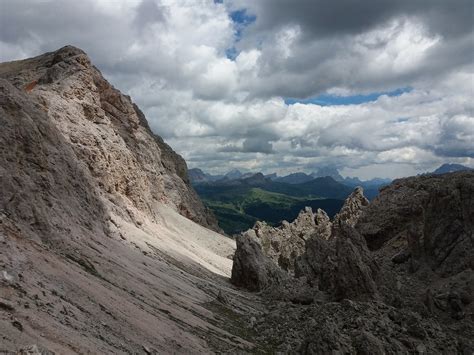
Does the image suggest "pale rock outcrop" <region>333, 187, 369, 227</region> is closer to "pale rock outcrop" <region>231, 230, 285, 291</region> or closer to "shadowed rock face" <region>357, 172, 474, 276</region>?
"shadowed rock face" <region>357, 172, 474, 276</region>

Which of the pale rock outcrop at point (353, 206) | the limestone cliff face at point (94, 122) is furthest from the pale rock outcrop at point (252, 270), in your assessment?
the pale rock outcrop at point (353, 206)

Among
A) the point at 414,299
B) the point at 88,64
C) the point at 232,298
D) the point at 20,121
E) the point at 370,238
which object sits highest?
the point at 88,64

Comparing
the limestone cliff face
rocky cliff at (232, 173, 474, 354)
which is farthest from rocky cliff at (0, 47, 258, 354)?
rocky cliff at (232, 173, 474, 354)

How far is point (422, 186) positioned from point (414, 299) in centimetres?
2657

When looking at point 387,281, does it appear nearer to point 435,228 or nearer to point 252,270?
point 435,228

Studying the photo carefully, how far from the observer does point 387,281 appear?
45844 millimetres

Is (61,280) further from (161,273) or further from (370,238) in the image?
(370,238)

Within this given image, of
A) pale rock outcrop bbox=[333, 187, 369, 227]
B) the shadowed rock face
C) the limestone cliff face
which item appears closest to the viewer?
the shadowed rock face

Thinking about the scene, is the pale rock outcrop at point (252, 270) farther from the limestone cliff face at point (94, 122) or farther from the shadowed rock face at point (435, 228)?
the limestone cliff face at point (94, 122)

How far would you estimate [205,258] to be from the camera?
241ft

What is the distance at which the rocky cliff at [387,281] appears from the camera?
30.8 metres

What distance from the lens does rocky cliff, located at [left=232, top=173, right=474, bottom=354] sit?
3077 centimetres

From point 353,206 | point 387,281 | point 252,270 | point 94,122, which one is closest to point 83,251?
point 387,281

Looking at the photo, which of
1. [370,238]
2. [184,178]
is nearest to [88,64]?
[370,238]
